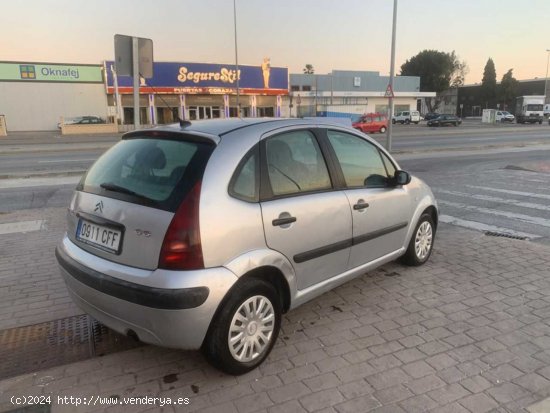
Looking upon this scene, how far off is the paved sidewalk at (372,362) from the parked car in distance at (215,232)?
0.29 m

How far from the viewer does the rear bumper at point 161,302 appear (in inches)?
101

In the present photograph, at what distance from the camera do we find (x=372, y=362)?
10.2ft

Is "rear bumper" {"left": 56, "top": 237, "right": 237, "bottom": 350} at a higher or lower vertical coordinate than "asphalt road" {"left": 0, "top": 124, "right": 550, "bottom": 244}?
higher

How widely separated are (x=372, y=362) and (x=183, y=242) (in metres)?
1.59

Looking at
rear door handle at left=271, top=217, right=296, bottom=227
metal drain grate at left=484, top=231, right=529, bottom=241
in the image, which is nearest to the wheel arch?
rear door handle at left=271, top=217, right=296, bottom=227

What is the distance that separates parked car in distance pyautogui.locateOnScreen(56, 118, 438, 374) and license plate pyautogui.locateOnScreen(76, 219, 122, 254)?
Answer: 0.04ft

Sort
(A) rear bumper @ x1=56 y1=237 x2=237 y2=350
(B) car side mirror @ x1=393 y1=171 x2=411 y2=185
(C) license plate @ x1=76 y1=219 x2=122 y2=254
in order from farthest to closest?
(B) car side mirror @ x1=393 y1=171 x2=411 y2=185, (C) license plate @ x1=76 y1=219 x2=122 y2=254, (A) rear bumper @ x1=56 y1=237 x2=237 y2=350

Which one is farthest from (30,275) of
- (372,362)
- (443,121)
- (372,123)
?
(443,121)

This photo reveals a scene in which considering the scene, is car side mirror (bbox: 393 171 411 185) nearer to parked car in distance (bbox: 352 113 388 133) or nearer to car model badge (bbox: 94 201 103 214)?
car model badge (bbox: 94 201 103 214)

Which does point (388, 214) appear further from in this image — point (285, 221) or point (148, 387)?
point (148, 387)

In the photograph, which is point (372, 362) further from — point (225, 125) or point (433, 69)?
point (433, 69)

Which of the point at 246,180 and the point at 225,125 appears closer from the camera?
the point at 246,180

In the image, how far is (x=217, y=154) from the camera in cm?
281

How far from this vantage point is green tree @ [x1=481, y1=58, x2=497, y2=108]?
87.6 m
